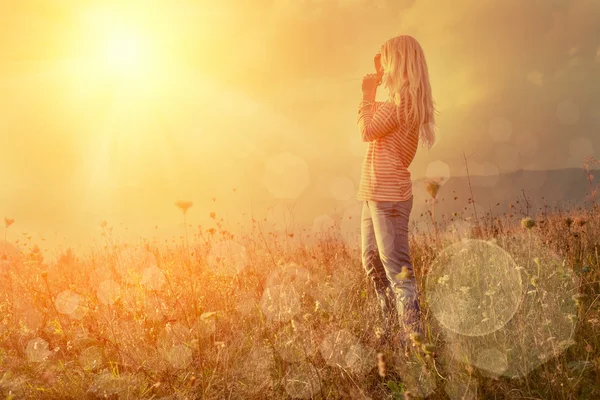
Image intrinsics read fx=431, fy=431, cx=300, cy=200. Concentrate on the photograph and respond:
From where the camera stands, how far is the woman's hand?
10.2 feet

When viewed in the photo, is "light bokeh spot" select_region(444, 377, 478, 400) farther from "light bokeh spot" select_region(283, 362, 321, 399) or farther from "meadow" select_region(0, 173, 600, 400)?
"light bokeh spot" select_region(283, 362, 321, 399)

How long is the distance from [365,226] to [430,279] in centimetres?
184

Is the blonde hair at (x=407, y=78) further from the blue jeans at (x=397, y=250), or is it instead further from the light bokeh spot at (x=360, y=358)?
the light bokeh spot at (x=360, y=358)

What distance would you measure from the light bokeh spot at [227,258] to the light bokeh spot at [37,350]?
1792mm

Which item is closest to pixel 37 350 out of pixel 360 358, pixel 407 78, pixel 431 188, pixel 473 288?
pixel 360 358

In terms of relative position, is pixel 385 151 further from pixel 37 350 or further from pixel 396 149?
pixel 37 350

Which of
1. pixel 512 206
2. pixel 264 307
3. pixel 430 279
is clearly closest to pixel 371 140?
pixel 264 307

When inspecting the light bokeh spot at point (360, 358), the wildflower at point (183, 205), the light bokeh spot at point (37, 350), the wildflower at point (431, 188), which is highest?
the wildflower at point (183, 205)

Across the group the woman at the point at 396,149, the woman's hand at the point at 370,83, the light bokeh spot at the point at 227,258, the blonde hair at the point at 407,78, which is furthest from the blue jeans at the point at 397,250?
the light bokeh spot at the point at 227,258

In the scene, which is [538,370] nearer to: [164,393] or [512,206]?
[164,393]

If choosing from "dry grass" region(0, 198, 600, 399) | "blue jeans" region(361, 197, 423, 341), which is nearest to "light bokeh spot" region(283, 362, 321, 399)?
"dry grass" region(0, 198, 600, 399)

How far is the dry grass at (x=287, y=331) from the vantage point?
2502 mm

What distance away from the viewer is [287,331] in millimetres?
3035

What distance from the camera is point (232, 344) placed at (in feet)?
10.3
